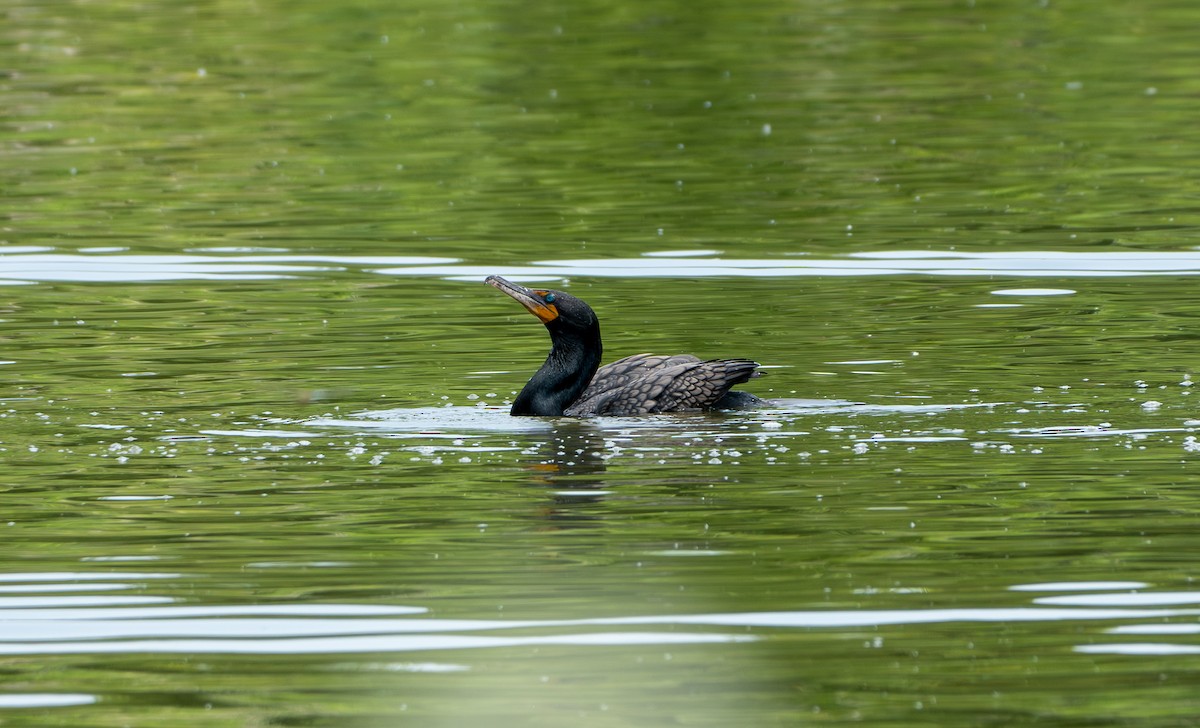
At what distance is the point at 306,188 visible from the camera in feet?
77.0

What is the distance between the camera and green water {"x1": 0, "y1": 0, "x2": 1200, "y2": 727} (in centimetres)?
815

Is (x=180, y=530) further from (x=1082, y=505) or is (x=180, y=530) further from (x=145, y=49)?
(x=145, y=49)

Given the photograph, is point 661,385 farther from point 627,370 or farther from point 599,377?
point 599,377

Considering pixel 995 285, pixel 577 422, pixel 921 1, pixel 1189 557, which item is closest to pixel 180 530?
pixel 577 422

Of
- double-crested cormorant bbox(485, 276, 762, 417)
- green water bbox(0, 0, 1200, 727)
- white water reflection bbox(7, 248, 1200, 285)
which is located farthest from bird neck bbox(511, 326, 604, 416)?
white water reflection bbox(7, 248, 1200, 285)

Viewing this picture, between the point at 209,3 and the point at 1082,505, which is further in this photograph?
the point at 209,3

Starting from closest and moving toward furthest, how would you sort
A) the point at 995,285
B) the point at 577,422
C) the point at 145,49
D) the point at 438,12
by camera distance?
the point at 577,422 → the point at 995,285 → the point at 145,49 → the point at 438,12

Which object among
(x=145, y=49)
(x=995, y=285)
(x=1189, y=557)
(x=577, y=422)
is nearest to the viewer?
(x=1189, y=557)

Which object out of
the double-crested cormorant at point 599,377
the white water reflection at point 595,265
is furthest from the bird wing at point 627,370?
the white water reflection at point 595,265

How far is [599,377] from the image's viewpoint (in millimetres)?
13406

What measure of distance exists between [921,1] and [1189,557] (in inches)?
1246

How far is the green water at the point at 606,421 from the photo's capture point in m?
8.15

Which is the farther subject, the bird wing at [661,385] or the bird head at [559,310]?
the bird head at [559,310]

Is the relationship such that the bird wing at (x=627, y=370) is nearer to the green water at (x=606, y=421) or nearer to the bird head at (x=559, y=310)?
the bird head at (x=559, y=310)
